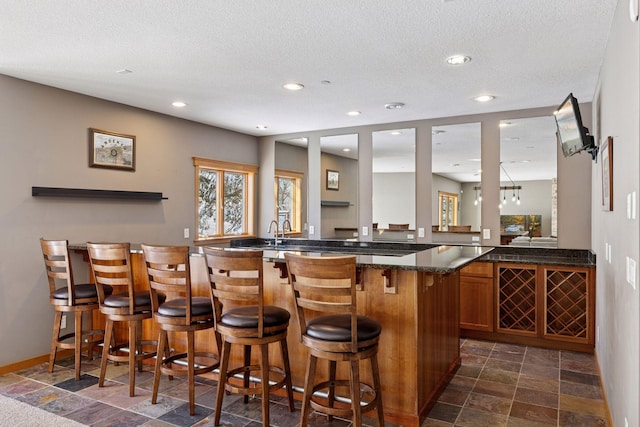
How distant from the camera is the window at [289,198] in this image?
6145 millimetres

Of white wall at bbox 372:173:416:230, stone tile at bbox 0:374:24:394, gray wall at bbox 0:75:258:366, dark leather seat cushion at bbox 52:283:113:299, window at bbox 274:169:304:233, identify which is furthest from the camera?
window at bbox 274:169:304:233

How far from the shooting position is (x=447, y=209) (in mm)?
5176

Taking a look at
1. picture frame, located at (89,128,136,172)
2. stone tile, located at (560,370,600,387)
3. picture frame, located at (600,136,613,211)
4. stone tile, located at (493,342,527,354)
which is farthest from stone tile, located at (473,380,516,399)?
picture frame, located at (89,128,136,172)

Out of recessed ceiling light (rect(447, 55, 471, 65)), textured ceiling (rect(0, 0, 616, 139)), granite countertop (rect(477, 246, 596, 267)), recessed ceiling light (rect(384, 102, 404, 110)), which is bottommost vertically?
granite countertop (rect(477, 246, 596, 267))

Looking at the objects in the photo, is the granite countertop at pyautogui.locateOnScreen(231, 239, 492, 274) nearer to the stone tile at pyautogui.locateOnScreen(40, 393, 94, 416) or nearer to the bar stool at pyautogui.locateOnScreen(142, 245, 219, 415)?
the bar stool at pyautogui.locateOnScreen(142, 245, 219, 415)

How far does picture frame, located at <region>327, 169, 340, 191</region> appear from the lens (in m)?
5.89

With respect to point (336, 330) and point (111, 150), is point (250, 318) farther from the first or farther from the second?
point (111, 150)

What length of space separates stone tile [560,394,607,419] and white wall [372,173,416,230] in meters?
2.65

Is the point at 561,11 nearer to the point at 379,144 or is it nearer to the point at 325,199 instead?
the point at 379,144

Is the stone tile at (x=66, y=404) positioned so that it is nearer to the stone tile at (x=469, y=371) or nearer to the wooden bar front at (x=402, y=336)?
the wooden bar front at (x=402, y=336)

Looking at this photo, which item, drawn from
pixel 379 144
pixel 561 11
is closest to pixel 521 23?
pixel 561 11

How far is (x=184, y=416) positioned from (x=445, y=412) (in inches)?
67.1

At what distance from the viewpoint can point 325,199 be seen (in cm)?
597

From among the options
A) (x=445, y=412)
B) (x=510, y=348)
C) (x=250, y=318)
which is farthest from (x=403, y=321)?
(x=510, y=348)
